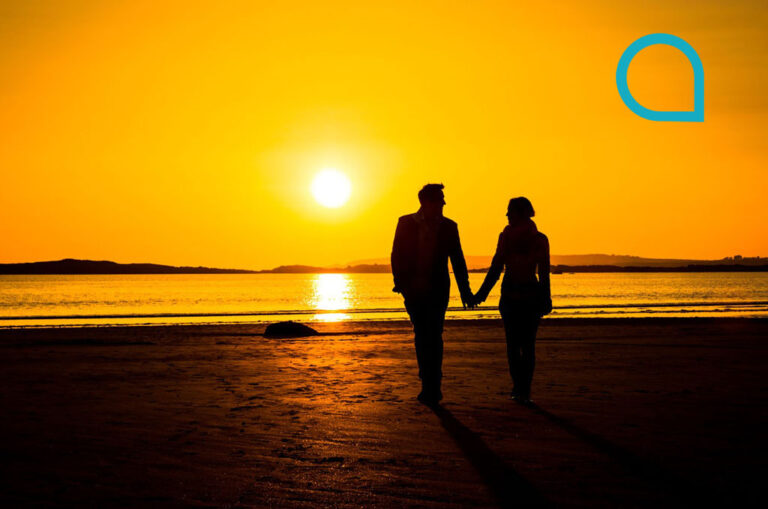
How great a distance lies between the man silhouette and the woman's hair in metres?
0.62

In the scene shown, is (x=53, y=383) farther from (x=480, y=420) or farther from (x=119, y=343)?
(x=119, y=343)

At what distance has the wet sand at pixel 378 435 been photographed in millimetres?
4664

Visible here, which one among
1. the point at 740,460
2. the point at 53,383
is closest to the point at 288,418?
the point at 740,460

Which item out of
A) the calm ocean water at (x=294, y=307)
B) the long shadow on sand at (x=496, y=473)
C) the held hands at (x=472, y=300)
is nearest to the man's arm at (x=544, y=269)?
the held hands at (x=472, y=300)

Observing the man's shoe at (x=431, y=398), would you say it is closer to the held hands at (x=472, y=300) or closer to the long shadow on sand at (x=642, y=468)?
the held hands at (x=472, y=300)

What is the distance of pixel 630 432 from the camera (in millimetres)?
6422

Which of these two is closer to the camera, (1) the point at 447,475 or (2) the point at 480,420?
(1) the point at 447,475

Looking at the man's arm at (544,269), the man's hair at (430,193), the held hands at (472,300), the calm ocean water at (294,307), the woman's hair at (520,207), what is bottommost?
the calm ocean water at (294,307)

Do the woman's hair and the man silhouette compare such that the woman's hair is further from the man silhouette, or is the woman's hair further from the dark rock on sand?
the dark rock on sand

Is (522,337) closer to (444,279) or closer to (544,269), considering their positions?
(544,269)

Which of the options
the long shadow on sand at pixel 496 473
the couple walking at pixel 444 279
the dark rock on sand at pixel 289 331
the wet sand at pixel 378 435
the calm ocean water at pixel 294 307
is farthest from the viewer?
the calm ocean water at pixel 294 307

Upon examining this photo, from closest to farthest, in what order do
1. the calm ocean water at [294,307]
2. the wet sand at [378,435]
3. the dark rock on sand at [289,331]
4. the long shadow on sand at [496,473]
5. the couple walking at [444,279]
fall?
the long shadow on sand at [496,473] < the wet sand at [378,435] < the couple walking at [444,279] < the dark rock on sand at [289,331] < the calm ocean water at [294,307]

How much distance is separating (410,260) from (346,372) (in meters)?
3.63

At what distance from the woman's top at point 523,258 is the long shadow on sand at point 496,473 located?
188 centimetres
